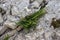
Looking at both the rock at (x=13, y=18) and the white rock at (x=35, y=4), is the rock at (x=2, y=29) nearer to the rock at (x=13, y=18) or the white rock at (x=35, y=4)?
the rock at (x=13, y=18)

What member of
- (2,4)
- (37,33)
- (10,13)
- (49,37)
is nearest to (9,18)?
(10,13)

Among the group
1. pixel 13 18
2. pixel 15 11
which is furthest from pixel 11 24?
pixel 15 11

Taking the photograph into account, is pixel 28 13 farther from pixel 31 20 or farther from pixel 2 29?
pixel 2 29

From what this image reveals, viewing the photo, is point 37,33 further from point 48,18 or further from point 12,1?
point 12,1

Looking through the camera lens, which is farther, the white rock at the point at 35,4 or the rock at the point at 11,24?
the white rock at the point at 35,4

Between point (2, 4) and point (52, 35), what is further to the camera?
point (2, 4)

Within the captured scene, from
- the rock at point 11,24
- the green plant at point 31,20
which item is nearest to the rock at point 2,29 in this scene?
the rock at point 11,24

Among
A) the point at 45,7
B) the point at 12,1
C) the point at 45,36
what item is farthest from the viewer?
the point at 12,1
